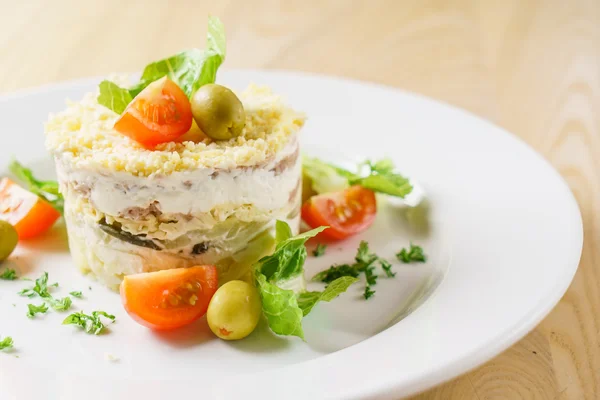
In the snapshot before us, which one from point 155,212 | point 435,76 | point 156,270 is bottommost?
point 435,76

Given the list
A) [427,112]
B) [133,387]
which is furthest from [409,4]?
[133,387]

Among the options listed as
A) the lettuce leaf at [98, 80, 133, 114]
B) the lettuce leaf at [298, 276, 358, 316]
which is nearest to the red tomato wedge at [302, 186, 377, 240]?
the lettuce leaf at [298, 276, 358, 316]

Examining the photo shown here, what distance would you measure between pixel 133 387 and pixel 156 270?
0.91 m

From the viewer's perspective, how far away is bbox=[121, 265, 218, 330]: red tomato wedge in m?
3.50

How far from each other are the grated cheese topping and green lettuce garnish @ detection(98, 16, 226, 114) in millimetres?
108

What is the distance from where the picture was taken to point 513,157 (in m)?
4.64

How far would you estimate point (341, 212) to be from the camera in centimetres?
449

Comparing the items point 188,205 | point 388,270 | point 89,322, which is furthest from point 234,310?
point 388,270

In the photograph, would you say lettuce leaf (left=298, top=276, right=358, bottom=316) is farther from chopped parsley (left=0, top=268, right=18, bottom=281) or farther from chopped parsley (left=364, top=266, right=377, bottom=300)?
chopped parsley (left=0, top=268, right=18, bottom=281)

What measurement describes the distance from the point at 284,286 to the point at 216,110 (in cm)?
87

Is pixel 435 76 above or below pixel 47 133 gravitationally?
below

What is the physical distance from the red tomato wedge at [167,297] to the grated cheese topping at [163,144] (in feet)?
1.58

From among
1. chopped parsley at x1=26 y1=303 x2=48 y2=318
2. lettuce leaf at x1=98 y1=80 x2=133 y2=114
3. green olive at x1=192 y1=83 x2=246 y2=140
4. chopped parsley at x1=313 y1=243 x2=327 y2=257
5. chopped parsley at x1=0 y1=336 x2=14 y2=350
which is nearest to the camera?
chopped parsley at x1=0 y1=336 x2=14 y2=350

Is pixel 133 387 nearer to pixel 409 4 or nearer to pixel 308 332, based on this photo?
pixel 308 332
